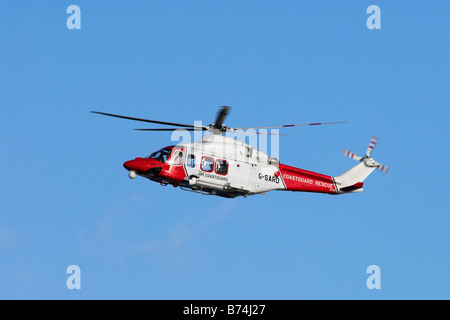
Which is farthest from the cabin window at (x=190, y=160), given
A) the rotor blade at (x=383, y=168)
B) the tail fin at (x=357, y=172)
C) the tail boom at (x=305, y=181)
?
the rotor blade at (x=383, y=168)

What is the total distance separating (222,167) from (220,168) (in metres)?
0.15

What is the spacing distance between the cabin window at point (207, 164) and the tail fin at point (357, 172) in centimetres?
887

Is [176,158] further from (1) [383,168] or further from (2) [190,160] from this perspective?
(1) [383,168]

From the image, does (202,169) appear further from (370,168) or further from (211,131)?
(370,168)

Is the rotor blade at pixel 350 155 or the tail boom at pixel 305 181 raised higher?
the rotor blade at pixel 350 155

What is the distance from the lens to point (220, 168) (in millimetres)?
51375

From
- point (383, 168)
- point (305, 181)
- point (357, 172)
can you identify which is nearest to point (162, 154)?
point (305, 181)

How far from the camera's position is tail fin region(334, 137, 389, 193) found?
55.3 metres

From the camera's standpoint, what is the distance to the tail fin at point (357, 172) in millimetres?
55344

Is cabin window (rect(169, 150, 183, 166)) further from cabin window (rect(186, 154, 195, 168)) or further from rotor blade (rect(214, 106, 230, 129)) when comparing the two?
rotor blade (rect(214, 106, 230, 129))

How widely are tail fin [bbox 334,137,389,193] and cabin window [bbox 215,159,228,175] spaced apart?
7972 millimetres

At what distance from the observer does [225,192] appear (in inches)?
2060

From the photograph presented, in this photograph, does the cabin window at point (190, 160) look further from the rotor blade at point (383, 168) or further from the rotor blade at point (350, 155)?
the rotor blade at point (383, 168)
